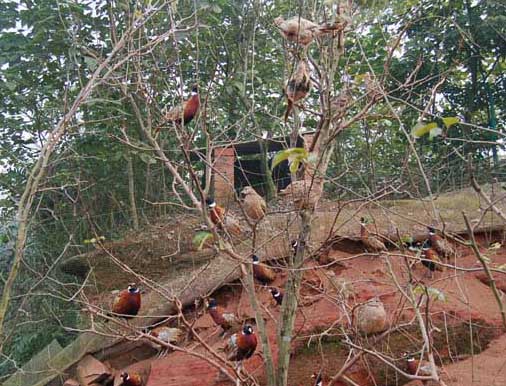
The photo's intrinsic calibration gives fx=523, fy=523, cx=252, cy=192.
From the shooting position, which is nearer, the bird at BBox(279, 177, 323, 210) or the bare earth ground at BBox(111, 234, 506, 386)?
the bird at BBox(279, 177, 323, 210)

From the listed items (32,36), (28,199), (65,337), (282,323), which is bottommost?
(65,337)

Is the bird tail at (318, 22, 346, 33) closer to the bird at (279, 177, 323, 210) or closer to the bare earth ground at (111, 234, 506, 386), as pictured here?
the bird at (279, 177, 323, 210)

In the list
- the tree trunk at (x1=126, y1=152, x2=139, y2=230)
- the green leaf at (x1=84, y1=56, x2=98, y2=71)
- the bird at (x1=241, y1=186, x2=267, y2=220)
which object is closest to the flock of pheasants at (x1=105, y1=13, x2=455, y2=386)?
the bird at (x1=241, y1=186, x2=267, y2=220)

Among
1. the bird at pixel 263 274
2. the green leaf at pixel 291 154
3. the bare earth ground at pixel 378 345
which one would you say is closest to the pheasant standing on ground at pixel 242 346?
the bare earth ground at pixel 378 345

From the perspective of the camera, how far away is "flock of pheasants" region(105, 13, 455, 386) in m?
2.10

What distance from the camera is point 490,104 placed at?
Result: 6.39m

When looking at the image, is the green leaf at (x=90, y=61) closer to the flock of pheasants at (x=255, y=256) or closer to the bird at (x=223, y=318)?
the flock of pheasants at (x=255, y=256)

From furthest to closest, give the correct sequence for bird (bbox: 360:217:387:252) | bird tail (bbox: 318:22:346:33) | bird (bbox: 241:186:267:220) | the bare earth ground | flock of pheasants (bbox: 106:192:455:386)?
bird (bbox: 360:217:387:252) < bird (bbox: 241:186:267:220) < flock of pheasants (bbox: 106:192:455:386) < the bare earth ground < bird tail (bbox: 318:22:346:33)

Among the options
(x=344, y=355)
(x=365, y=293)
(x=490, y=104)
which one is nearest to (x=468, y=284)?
(x=365, y=293)

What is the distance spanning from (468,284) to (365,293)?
40.9 inches

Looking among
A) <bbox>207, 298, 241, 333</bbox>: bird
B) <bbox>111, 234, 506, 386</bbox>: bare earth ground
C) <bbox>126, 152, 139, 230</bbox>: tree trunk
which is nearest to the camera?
<bbox>111, 234, 506, 386</bbox>: bare earth ground

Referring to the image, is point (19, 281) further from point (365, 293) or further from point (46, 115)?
point (365, 293)

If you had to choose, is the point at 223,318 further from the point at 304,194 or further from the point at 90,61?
the point at 90,61

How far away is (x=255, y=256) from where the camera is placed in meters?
3.65
